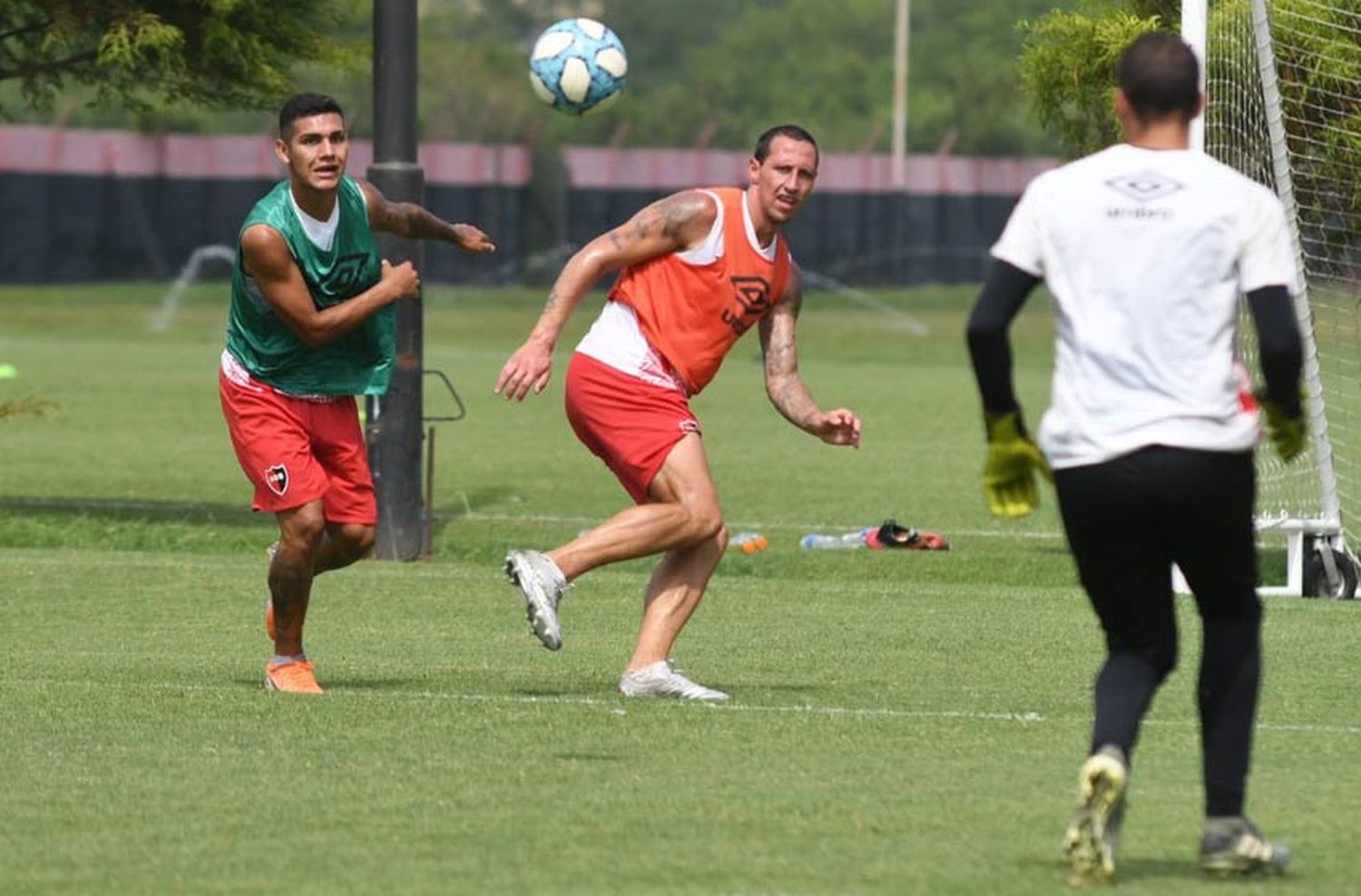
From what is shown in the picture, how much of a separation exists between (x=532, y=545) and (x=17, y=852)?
9526 mm

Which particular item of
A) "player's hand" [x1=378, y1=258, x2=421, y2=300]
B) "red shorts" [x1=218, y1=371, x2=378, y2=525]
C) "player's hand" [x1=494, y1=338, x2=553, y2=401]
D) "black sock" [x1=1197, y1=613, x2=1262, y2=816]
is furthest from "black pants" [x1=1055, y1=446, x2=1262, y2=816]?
"red shorts" [x1=218, y1=371, x2=378, y2=525]

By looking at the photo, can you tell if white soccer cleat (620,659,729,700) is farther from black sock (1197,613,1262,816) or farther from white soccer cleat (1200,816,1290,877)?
white soccer cleat (1200,816,1290,877)

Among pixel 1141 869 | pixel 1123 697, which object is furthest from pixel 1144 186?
pixel 1141 869

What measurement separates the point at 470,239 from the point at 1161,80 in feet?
14.7

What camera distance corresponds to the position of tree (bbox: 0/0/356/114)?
16.7m

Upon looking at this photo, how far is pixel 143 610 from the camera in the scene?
1289 centimetres

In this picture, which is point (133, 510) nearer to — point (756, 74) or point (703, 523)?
point (703, 523)

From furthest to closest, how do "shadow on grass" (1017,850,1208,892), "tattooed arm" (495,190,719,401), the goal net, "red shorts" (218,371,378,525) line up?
1. the goal net
2. "red shorts" (218,371,378,525)
3. "tattooed arm" (495,190,719,401)
4. "shadow on grass" (1017,850,1208,892)

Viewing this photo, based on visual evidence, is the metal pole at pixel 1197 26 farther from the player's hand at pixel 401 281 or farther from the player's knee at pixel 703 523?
the player's hand at pixel 401 281

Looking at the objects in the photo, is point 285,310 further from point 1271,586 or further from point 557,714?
point 1271,586

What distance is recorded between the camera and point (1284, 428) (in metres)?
6.75

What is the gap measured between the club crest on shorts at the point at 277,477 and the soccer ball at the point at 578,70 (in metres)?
4.31

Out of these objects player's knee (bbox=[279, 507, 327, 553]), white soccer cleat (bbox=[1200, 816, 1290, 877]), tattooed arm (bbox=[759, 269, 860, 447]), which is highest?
tattooed arm (bbox=[759, 269, 860, 447])

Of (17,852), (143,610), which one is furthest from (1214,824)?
(143,610)
